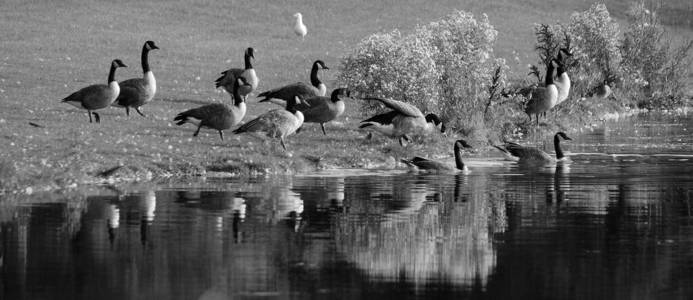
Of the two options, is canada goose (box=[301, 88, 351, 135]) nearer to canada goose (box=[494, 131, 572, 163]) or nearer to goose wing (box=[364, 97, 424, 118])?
goose wing (box=[364, 97, 424, 118])

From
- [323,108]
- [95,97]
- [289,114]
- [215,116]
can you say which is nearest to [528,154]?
[323,108]

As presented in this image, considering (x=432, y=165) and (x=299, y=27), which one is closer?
(x=432, y=165)

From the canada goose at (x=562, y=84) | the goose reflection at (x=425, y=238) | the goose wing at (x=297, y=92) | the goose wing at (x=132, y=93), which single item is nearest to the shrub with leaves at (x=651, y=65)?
the canada goose at (x=562, y=84)

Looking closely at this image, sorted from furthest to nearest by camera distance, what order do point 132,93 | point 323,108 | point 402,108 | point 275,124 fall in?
point 132,93 < point 323,108 < point 402,108 < point 275,124

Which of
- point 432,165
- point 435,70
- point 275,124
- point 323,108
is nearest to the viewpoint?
point 432,165

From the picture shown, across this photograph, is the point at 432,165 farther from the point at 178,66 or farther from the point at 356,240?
the point at 178,66

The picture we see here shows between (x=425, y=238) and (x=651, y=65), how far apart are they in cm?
4684

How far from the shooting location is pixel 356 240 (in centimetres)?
1842

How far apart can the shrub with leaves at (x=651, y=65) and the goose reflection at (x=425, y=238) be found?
3952 cm

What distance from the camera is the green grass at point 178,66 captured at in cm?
2794

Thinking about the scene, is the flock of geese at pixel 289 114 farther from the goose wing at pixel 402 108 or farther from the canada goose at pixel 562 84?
the canada goose at pixel 562 84

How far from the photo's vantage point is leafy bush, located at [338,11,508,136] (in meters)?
37.7

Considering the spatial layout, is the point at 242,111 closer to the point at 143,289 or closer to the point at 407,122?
the point at 407,122

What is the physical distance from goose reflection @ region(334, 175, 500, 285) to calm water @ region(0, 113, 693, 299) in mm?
33
